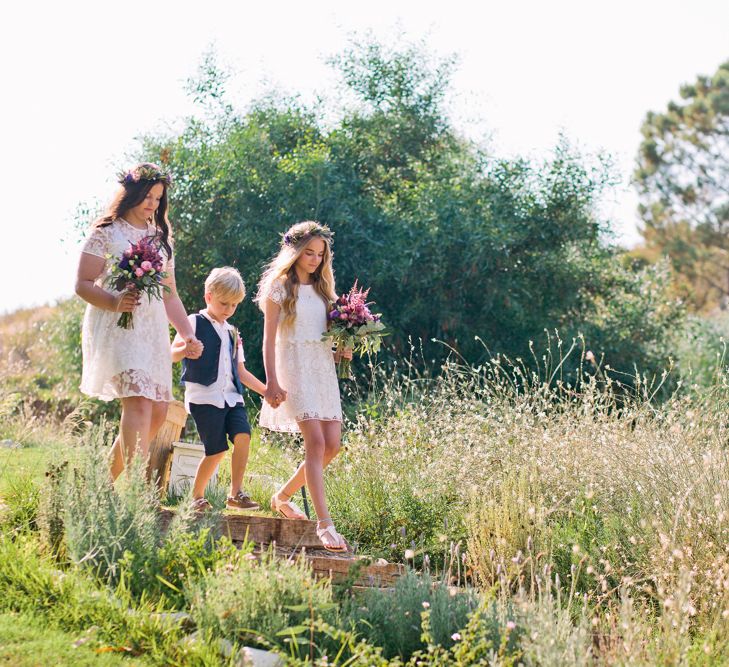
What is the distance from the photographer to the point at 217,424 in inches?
236

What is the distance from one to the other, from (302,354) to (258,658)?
2439 mm

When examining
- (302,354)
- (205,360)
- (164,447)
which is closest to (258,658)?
(302,354)

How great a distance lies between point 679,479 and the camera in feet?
17.9

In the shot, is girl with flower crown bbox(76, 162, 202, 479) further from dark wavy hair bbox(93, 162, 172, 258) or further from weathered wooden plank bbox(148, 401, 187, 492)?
weathered wooden plank bbox(148, 401, 187, 492)

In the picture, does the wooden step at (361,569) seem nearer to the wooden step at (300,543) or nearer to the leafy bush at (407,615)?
the wooden step at (300,543)

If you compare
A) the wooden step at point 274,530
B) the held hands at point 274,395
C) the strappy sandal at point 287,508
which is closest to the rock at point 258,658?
the wooden step at point 274,530

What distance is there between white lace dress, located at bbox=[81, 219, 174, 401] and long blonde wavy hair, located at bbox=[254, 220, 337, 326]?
0.90 m

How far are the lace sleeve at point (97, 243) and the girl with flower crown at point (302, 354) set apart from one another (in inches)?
42.3

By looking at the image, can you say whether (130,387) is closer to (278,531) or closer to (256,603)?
(278,531)

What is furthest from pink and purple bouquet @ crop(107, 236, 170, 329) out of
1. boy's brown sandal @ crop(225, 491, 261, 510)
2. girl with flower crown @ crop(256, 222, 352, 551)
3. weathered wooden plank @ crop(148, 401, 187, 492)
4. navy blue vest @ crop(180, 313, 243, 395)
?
weathered wooden plank @ crop(148, 401, 187, 492)

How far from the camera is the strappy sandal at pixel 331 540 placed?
5.41 meters

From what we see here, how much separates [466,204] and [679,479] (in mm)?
7104

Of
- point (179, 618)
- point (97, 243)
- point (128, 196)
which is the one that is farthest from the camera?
point (128, 196)

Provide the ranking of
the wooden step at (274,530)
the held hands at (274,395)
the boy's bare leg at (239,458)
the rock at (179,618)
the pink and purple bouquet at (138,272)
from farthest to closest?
the boy's bare leg at (239,458)
the held hands at (274,395)
the wooden step at (274,530)
the pink and purple bouquet at (138,272)
the rock at (179,618)
